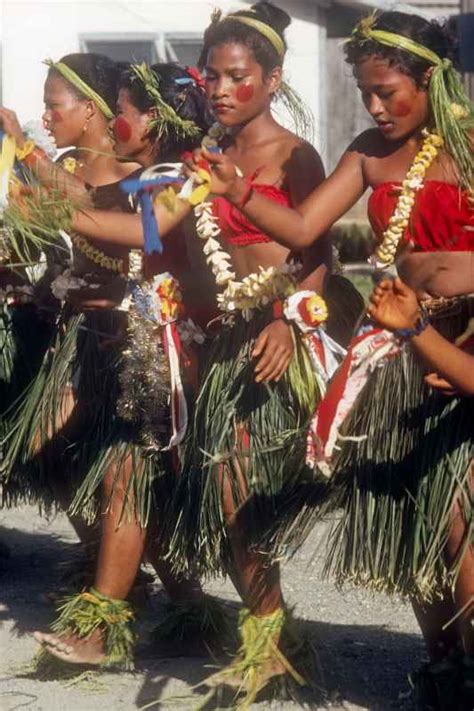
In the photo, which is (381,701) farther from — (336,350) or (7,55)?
(7,55)

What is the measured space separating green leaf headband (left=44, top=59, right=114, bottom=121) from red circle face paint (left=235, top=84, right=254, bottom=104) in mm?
806

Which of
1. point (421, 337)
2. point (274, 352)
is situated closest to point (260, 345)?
point (274, 352)

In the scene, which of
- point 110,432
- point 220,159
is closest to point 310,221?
point 220,159

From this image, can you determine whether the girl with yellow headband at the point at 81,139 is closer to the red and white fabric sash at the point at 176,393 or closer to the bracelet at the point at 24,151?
the red and white fabric sash at the point at 176,393

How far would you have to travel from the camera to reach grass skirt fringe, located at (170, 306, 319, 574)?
415 centimetres

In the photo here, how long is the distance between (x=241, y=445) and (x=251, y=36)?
1.14m

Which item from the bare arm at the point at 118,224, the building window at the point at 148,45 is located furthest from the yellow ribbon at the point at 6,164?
the building window at the point at 148,45

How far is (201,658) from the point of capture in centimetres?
469

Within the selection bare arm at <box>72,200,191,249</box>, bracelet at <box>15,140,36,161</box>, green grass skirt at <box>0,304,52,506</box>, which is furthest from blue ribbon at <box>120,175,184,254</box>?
Result: green grass skirt at <box>0,304,52,506</box>

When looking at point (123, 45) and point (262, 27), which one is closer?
point (262, 27)

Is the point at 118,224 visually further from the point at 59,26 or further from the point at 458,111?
the point at 59,26

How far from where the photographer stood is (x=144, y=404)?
4.53 m

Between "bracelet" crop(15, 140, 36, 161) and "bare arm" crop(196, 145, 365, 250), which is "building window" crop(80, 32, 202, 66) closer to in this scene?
"bracelet" crop(15, 140, 36, 161)

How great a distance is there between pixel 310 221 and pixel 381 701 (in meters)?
1.31
